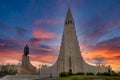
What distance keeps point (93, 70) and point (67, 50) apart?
12.8 metres

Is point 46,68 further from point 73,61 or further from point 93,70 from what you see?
point 93,70

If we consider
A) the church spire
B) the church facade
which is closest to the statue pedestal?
the church facade

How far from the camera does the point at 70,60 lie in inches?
2630

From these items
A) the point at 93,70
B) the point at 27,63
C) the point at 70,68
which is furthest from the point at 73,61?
the point at 27,63

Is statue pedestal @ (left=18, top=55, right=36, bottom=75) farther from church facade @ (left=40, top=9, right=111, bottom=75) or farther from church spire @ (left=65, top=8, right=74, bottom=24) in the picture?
church spire @ (left=65, top=8, right=74, bottom=24)

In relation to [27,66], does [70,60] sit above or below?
above

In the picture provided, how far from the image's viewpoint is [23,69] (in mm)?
54812

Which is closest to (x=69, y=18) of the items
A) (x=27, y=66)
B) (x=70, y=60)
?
(x=70, y=60)

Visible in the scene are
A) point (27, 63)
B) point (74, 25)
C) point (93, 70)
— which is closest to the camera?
point (27, 63)

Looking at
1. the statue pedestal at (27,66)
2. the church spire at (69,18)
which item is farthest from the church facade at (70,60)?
the statue pedestal at (27,66)

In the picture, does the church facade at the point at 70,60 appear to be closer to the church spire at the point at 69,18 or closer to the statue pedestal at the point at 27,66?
the church spire at the point at 69,18

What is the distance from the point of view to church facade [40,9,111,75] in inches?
2576

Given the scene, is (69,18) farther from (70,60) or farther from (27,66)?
(27,66)

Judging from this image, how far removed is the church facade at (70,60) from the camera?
215 feet
